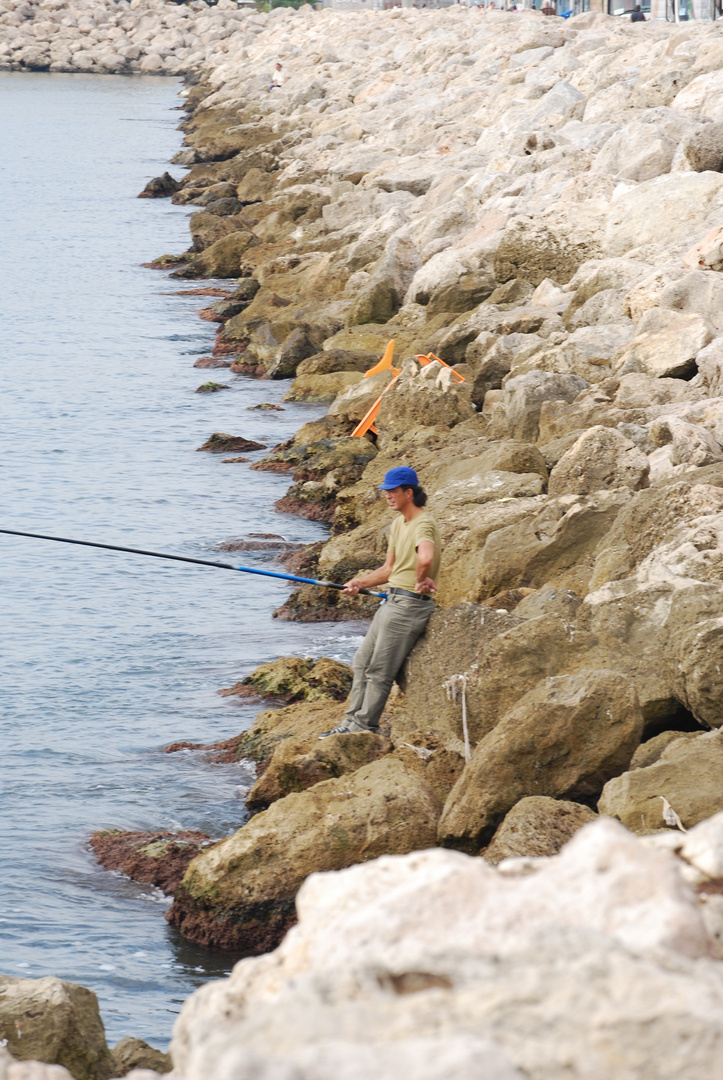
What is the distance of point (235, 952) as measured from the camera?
307 inches

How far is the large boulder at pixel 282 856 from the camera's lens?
7.84 m

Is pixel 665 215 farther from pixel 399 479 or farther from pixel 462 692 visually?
pixel 462 692

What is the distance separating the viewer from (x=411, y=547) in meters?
9.09

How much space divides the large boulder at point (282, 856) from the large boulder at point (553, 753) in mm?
302

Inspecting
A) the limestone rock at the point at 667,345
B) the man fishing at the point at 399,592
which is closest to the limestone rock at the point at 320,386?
the limestone rock at the point at 667,345

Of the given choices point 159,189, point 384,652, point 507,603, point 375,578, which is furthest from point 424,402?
point 159,189

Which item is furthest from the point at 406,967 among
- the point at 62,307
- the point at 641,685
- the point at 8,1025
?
the point at 62,307

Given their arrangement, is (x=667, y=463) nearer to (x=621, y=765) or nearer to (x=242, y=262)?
(x=621, y=765)

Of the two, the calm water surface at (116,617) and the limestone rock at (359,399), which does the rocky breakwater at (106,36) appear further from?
the limestone rock at (359,399)

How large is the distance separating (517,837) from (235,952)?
1923 mm

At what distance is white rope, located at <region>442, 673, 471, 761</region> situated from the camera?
28.5ft

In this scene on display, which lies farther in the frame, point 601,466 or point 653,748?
point 601,466

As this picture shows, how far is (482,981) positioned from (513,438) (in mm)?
11577

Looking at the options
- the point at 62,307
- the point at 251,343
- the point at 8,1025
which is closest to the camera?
the point at 8,1025
